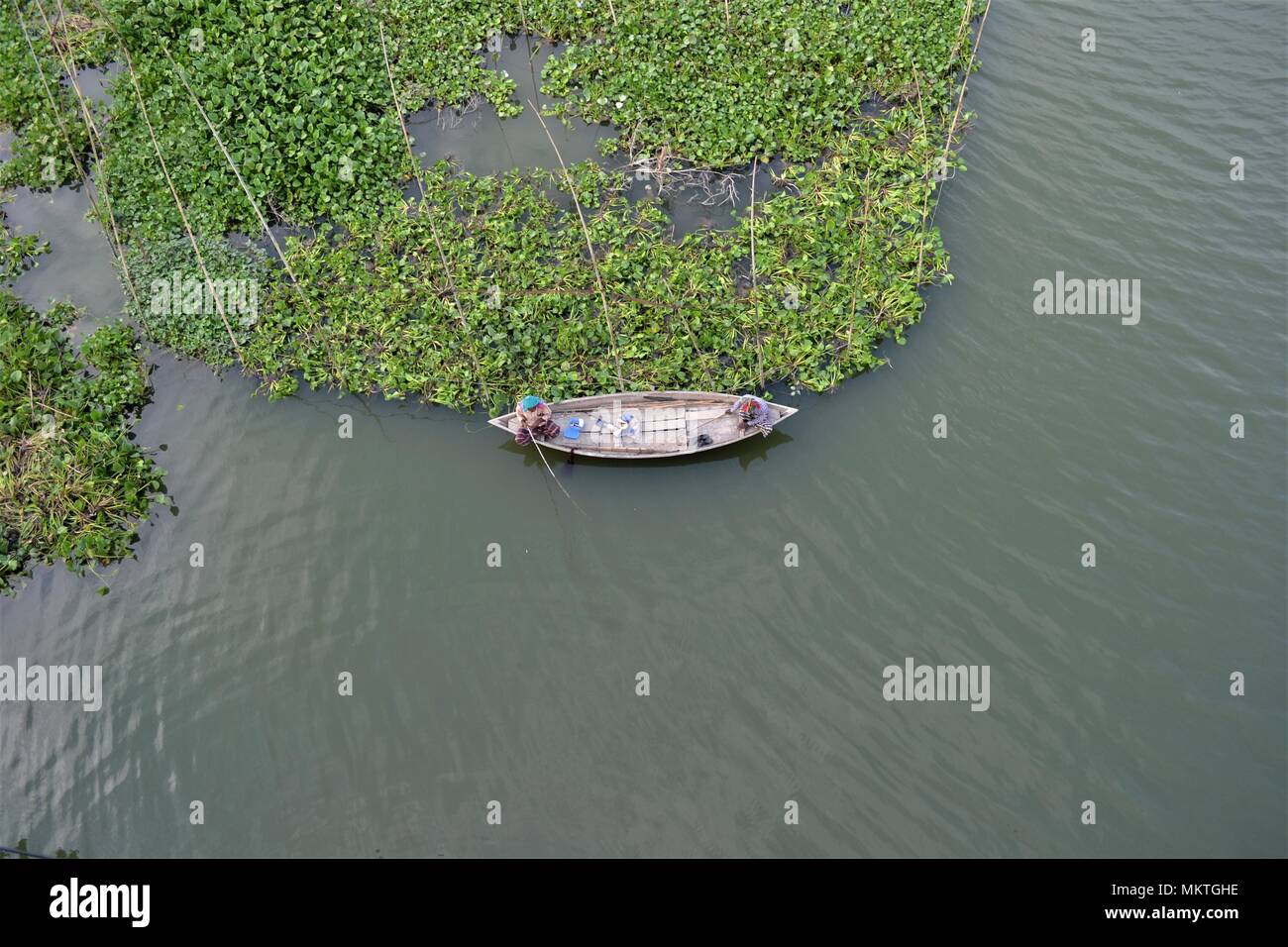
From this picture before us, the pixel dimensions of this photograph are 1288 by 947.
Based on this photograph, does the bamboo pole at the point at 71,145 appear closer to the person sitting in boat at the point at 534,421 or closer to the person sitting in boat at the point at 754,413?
the person sitting in boat at the point at 534,421

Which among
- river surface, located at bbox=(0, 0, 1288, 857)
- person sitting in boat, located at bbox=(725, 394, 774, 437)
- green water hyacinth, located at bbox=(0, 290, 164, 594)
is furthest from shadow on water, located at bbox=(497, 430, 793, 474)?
green water hyacinth, located at bbox=(0, 290, 164, 594)

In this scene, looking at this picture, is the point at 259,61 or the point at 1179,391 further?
the point at 259,61

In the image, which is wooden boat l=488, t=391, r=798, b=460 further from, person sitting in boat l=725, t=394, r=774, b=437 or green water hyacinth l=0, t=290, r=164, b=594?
green water hyacinth l=0, t=290, r=164, b=594

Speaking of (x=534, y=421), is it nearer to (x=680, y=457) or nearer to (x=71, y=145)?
(x=680, y=457)

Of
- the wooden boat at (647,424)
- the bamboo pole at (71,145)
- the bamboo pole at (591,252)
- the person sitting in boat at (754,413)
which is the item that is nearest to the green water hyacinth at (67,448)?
the bamboo pole at (71,145)

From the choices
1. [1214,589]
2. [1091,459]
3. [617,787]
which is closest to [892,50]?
[1091,459]

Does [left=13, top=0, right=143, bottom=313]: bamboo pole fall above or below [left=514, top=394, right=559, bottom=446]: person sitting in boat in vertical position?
above

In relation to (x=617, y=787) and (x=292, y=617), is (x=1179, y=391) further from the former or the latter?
(x=292, y=617)
